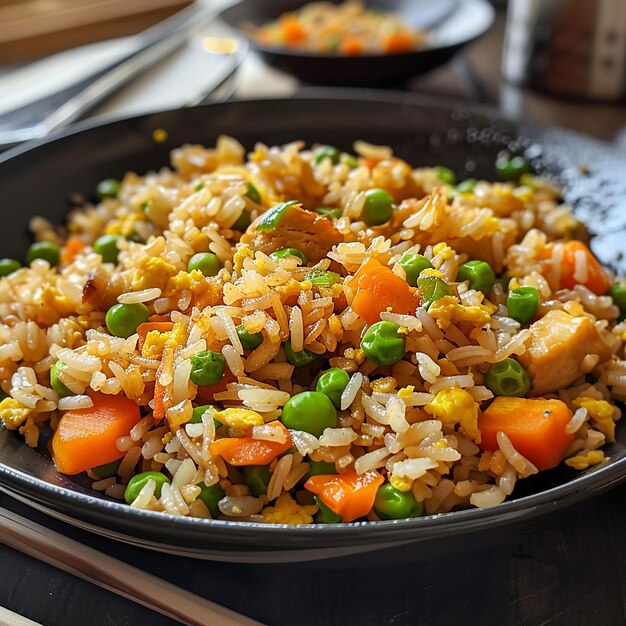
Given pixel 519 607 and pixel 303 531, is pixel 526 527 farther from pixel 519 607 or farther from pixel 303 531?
pixel 303 531

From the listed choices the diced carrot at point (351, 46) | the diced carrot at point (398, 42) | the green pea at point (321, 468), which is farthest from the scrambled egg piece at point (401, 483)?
the diced carrot at point (398, 42)

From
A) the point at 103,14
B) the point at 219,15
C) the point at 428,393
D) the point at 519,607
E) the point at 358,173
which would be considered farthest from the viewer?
the point at 103,14

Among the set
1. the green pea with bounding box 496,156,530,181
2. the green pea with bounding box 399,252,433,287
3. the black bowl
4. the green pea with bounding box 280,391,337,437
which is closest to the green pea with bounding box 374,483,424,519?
the green pea with bounding box 280,391,337,437

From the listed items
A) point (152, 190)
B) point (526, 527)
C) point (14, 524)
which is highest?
point (152, 190)

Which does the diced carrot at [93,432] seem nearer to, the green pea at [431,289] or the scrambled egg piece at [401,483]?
the scrambled egg piece at [401,483]

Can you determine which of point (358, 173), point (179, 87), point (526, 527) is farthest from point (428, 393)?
point (179, 87)

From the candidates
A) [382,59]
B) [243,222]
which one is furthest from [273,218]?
[382,59]
